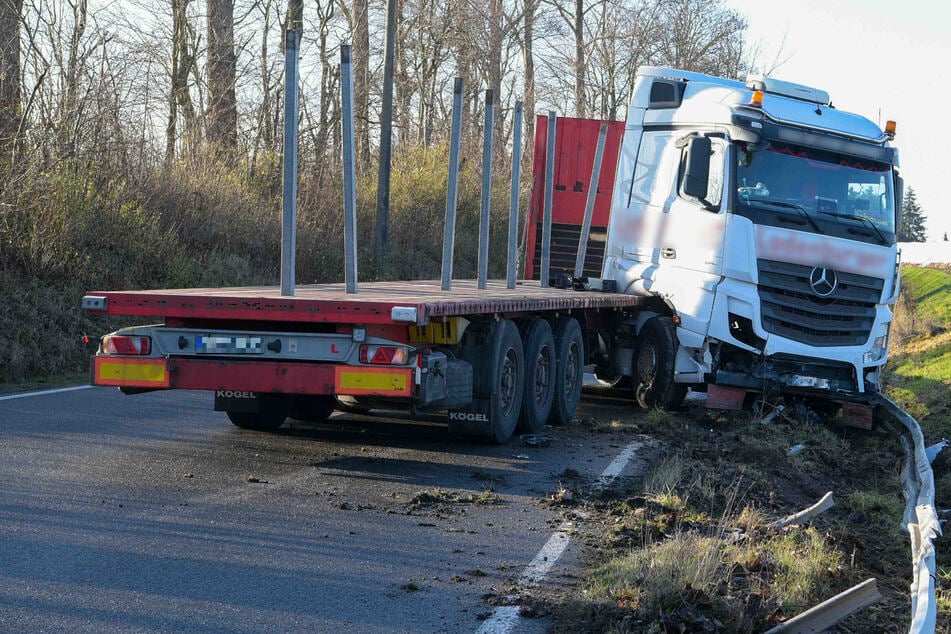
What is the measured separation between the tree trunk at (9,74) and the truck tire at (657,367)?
28.1 feet

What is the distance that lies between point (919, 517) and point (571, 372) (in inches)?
202

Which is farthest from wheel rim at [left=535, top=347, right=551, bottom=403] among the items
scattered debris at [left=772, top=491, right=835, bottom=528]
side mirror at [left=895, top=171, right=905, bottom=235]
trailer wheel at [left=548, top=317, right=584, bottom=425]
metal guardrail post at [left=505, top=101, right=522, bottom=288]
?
side mirror at [left=895, top=171, right=905, bottom=235]

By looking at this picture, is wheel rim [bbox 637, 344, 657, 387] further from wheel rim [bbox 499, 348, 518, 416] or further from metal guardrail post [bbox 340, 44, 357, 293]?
metal guardrail post [bbox 340, 44, 357, 293]

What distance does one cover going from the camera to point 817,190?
11578 mm

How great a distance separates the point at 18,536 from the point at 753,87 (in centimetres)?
880

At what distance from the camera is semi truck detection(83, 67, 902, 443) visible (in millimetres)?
8852

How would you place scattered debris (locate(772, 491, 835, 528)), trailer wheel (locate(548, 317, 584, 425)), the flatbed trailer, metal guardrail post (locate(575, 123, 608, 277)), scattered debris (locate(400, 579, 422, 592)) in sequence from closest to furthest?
scattered debris (locate(400, 579, 422, 592)) → scattered debris (locate(772, 491, 835, 528)) → the flatbed trailer → trailer wheel (locate(548, 317, 584, 425)) → metal guardrail post (locate(575, 123, 608, 277))

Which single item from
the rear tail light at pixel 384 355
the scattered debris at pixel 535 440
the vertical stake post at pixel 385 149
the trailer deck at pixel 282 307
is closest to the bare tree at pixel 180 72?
the vertical stake post at pixel 385 149

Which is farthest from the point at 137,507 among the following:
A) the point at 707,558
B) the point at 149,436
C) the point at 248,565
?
the point at 707,558

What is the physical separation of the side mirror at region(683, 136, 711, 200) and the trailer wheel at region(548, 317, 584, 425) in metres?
1.81

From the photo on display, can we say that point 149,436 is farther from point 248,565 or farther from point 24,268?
point 24,268

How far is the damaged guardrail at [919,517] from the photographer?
15.2ft

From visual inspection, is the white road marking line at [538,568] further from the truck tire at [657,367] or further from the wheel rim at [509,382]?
the truck tire at [657,367]

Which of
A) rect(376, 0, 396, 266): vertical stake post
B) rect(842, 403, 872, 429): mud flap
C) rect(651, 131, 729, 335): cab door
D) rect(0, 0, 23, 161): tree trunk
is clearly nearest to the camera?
rect(651, 131, 729, 335): cab door
